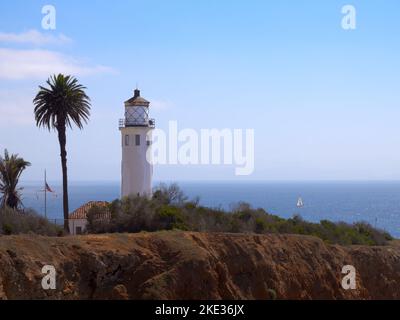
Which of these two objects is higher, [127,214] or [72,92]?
[72,92]

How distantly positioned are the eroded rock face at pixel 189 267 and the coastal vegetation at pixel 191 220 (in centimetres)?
291

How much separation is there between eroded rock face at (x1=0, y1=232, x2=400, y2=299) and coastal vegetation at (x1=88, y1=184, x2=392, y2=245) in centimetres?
291

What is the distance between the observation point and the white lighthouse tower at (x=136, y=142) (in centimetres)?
4228

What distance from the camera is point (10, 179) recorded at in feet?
123

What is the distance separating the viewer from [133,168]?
4247cm

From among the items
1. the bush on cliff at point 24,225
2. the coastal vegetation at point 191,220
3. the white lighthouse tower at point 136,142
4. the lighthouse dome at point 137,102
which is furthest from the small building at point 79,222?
the lighthouse dome at point 137,102

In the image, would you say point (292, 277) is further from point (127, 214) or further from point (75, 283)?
point (75, 283)

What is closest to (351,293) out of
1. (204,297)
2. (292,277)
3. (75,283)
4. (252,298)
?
(292,277)

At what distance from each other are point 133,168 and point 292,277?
14.8m

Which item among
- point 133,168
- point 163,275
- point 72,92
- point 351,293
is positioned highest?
point 72,92

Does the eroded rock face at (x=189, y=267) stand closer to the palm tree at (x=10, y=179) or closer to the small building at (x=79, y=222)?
the small building at (x=79, y=222)

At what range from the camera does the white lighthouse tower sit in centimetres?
4228
